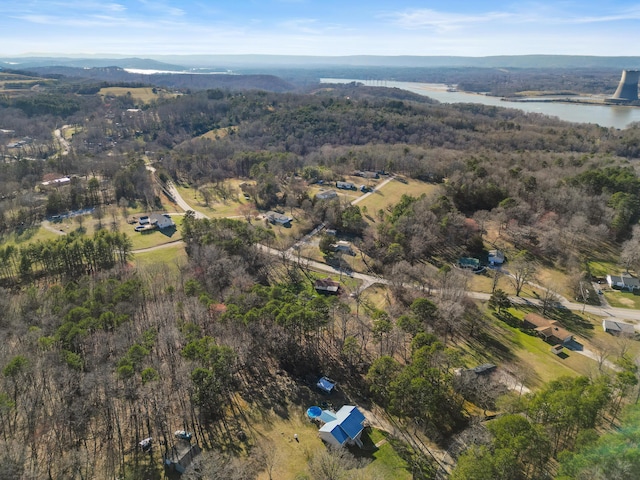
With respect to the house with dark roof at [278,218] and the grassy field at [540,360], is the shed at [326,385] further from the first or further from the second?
the house with dark roof at [278,218]

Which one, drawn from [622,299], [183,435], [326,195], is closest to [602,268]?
[622,299]

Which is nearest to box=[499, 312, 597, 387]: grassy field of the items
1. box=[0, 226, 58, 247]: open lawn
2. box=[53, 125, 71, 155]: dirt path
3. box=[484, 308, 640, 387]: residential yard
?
box=[484, 308, 640, 387]: residential yard

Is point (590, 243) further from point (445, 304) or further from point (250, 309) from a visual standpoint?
point (250, 309)

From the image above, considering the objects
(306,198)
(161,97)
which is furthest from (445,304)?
(161,97)

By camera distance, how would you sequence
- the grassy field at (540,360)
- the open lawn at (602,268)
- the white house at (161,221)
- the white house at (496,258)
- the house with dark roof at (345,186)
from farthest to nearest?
1. the house with dark roof at (345,186)
2. the white house at (161,221)
3. the white house at (496,258)
4. the open lawn at (602,268)
5. the grassy field at (540,360)

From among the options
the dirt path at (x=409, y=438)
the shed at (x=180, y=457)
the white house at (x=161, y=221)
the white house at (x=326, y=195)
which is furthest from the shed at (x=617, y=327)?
the white house at (x=161, y=221)

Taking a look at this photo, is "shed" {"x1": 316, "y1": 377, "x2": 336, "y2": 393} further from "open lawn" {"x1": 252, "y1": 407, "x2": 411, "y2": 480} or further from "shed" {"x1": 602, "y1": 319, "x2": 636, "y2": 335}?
"shed" {"x1": 602, "y1": 319, "x2": 636, "y2": 335}
